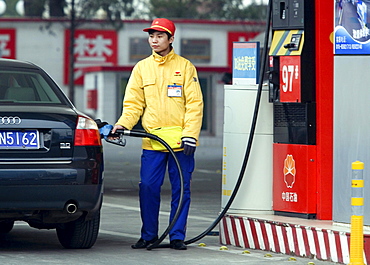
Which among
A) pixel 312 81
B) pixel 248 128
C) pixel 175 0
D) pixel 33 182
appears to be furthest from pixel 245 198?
pixel 175 0

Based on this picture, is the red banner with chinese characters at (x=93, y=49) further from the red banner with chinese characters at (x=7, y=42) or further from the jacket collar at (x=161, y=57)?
the jacket collar at (x=161, y=57)

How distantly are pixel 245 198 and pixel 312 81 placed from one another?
116 cm

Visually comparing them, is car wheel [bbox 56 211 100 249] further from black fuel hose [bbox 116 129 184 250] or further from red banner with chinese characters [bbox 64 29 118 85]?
red banner with chinese characters [bbox 64 29 118 85]

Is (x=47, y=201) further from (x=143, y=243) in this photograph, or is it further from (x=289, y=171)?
(x=289, y=171)

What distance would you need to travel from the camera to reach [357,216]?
6.36m

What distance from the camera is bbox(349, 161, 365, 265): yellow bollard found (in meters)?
→ 6.32

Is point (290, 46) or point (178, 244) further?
point (290, 46)

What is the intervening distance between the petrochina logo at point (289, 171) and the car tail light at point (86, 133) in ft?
5.54

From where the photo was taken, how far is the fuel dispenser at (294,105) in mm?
8055

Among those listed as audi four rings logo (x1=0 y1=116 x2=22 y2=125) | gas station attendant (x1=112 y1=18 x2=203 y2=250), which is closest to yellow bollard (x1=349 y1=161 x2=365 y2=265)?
gas station attendant (x1=112 y1=18 x2=203 y2=250)

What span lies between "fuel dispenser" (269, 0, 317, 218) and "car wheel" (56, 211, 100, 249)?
160 cm

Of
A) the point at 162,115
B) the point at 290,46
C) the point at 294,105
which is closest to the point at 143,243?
the point at 162,115

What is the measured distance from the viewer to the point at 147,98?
7.98m

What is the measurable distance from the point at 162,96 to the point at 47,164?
124 centimetres
